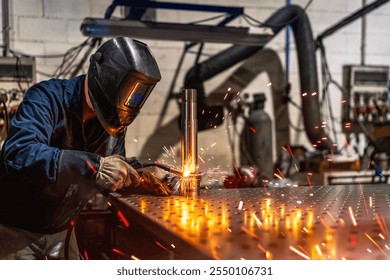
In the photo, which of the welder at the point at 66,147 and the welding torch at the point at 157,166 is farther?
the welding torch at the point at 157,166

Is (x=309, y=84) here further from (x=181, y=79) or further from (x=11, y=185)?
(x=11, y=185)

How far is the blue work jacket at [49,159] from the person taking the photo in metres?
1.13

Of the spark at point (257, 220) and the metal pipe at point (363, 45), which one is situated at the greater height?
the metal pipe at point (363, 45)

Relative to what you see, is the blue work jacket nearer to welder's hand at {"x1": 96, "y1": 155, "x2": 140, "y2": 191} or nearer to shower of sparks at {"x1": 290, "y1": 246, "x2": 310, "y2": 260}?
welder's hand at {"x1": 96, "y1": 155, "x2": 140, "y2": 191}

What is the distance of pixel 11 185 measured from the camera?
136 centimetres

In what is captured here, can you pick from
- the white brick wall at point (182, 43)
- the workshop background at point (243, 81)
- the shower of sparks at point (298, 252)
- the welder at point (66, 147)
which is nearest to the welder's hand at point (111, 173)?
the welder at point (66, 147)

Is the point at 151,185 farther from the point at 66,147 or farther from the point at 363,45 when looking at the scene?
the point at 363,45

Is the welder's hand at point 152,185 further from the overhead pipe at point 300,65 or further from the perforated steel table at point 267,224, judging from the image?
the overhead pipe at point 300,65

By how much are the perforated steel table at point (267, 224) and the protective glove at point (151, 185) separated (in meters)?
0.05

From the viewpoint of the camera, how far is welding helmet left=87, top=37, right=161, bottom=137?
119 cm

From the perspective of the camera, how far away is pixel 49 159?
1113 millimetres

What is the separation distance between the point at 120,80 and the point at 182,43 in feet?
5.82

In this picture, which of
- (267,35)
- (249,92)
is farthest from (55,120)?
(249,92)

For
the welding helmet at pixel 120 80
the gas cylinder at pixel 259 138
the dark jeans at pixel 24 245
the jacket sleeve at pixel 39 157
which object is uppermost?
the welding helmet at pixel 120 80
